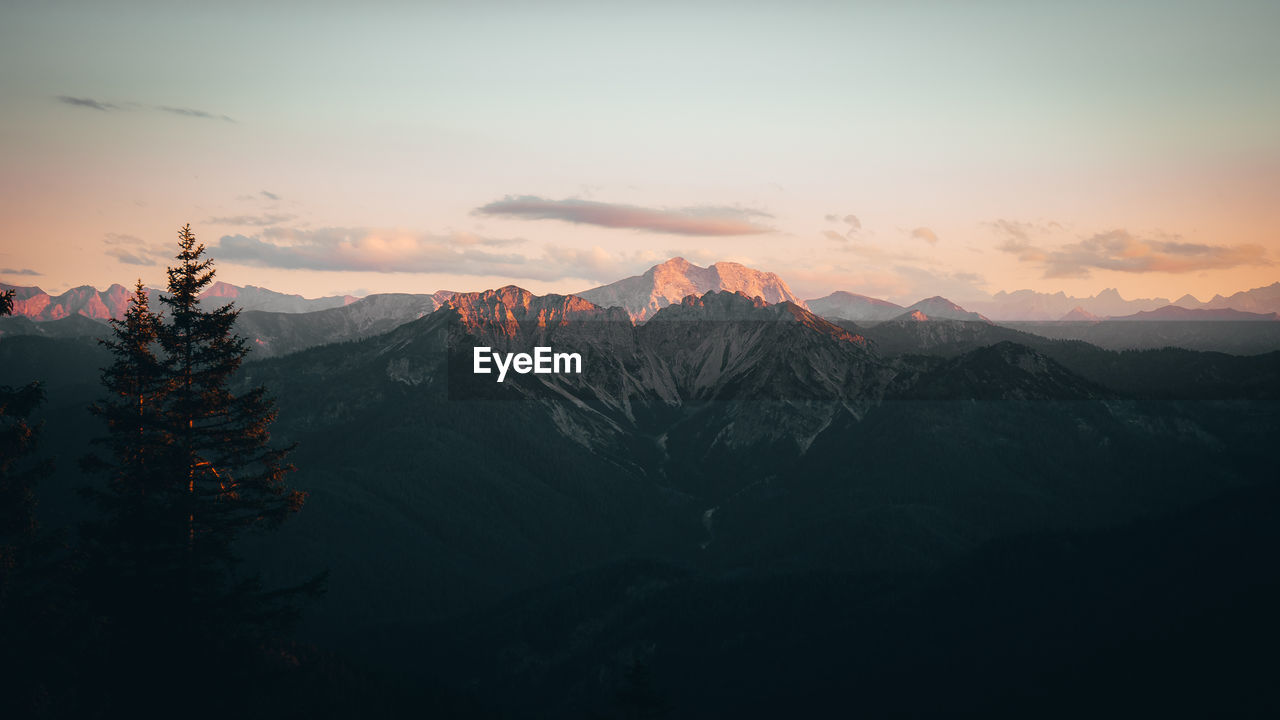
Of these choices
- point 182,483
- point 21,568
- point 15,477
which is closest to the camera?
point 15,477

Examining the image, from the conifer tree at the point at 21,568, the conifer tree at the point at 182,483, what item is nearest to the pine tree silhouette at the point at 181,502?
the conifer tree at the point at 182,483

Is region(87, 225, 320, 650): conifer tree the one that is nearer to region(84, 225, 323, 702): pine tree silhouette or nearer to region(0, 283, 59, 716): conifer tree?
region(84, 225, 323, 702): pine tree silhouette

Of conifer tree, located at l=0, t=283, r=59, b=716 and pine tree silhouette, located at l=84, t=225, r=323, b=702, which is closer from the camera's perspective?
conifer tree, located at l=0, t=283, r=59, b=716

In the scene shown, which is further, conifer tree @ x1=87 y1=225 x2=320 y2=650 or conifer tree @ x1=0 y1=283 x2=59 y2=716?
conifer tree @ x1=87 y1=225 x2=320 y2=650

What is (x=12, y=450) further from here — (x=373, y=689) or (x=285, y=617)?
(x=373, y=689)

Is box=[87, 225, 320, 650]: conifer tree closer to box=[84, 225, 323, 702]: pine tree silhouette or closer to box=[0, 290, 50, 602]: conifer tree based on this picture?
box=[84, 225, 323, 702]: pine tree silhouette

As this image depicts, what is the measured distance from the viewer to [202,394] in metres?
48.2

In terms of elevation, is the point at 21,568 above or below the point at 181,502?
below

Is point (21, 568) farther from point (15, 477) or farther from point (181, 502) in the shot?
point (181, 502)

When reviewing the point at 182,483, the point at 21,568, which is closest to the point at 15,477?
the point at 21,568

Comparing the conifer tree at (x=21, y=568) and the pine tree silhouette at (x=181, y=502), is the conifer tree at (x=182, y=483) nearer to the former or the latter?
the pine tree silhouette at (x=181, y=502)

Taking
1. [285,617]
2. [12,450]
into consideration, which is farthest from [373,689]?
[12,450]

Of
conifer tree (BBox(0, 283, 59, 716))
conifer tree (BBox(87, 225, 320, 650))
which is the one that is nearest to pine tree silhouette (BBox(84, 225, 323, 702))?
conifer tree (BBox(87, 225, 320, 650))

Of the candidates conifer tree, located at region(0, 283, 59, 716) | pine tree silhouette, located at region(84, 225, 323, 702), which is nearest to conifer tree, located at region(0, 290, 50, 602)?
conifer tree, located at region(0, 283, 59, 716)
